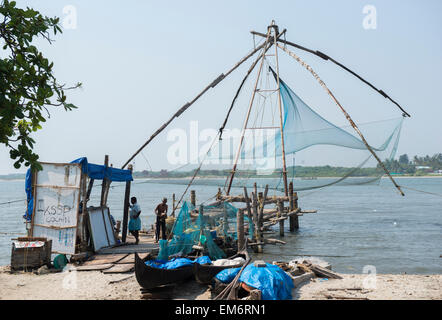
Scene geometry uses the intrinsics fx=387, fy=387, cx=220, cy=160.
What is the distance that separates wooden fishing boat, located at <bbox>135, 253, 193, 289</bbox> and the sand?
0.24 meters

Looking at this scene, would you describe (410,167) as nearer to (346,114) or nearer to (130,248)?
(346,114)

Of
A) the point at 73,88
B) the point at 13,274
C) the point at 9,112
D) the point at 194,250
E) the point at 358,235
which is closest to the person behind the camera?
the point at 9,112

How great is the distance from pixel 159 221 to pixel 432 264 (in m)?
9.62

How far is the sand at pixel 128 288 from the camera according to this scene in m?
7.75

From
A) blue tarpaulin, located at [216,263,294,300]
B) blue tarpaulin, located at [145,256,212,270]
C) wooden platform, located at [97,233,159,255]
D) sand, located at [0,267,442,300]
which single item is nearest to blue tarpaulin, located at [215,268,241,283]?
blue tarpaulin, located at [216,263,294,300]

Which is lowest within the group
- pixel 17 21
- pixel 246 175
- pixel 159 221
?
pixel 159 221

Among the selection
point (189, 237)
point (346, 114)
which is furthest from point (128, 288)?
point (346, 114)

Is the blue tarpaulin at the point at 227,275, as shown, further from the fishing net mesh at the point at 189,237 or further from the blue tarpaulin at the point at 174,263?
the fishing net mesh at the point at 189,237

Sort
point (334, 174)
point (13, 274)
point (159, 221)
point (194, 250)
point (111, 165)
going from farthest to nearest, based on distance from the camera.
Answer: point (334, 174) → point (159, 221) → point (111, 165) → point (194, 250) → point (13, 274)

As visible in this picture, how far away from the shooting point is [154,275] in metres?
7.79

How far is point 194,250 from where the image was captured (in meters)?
10.7

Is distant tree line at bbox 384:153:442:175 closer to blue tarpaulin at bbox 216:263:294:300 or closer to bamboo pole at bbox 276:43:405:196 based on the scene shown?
bamboo pole at bbox 276:43:405:196
